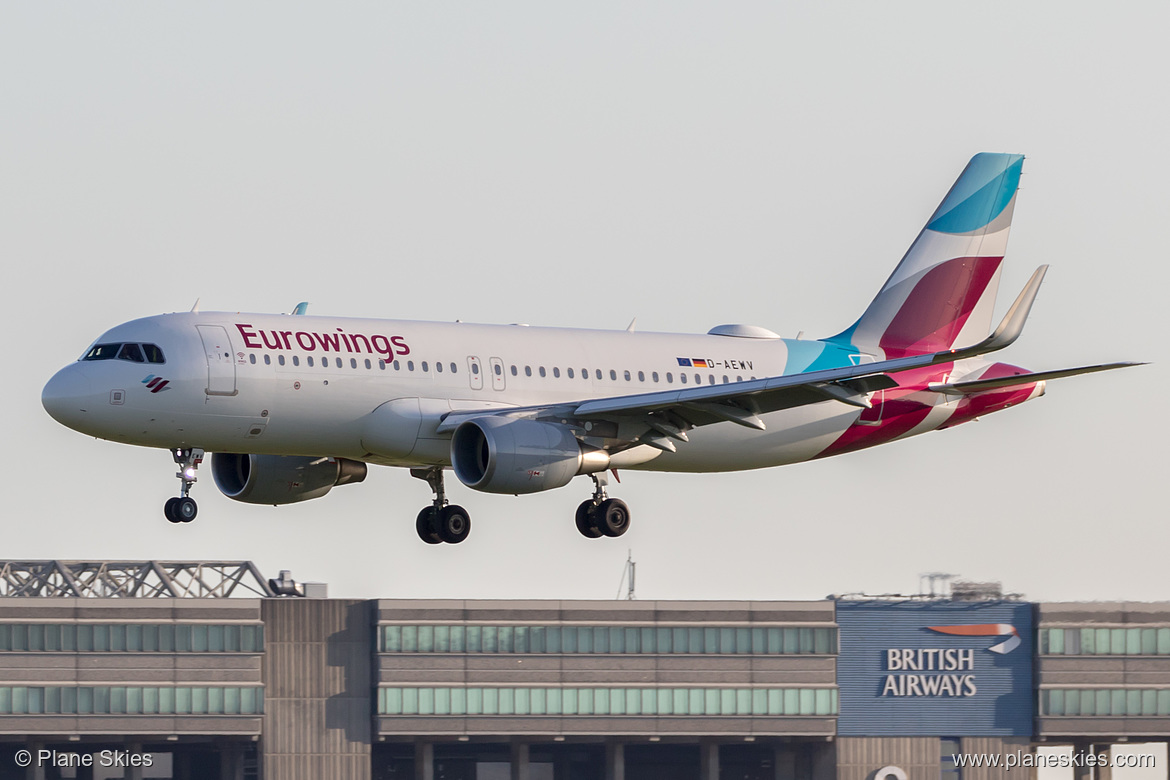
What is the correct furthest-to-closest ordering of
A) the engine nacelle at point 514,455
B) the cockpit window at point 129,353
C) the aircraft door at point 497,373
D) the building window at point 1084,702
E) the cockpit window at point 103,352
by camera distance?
1. the building window at point 1084,702
2. the aircraft door at point 497,373
3. the engine nacelle at point 514,455
4. the cockpit window at point 103,352
5. the cockpit window at point 129,353

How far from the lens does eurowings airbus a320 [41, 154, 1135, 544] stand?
50.0 m

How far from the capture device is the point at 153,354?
50.1 metres

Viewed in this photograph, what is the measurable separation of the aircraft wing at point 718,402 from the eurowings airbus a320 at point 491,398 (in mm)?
64

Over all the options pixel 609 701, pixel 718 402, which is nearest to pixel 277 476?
pixel 718 402

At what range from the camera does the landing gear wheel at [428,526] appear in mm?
57406

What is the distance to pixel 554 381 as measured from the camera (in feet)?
181

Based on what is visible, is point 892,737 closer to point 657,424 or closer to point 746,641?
point 746,641

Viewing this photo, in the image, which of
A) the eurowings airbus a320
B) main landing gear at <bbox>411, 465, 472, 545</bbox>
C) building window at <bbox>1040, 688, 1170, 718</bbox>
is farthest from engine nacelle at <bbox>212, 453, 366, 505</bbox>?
building window at <bbox>1040, 688, 1170, 718</bbox>

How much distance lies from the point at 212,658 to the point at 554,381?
2335 inches

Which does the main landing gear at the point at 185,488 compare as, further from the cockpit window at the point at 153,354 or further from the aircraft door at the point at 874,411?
the aircraft door at the point at 874,411

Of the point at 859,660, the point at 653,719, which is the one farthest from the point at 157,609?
the point at 859,660

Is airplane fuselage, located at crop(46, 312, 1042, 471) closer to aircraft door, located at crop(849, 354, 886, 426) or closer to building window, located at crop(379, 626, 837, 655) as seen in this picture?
aircraft door, located at crop(849, 354, 886, 426)

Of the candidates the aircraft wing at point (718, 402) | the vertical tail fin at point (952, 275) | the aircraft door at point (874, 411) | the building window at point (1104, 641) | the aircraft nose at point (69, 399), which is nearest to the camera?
the aircraft nose at point (69, 399)

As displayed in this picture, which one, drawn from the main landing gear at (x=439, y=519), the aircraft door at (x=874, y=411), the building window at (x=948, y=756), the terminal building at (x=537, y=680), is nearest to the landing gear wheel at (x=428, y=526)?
the main landing gear at (x=439, y=519)
